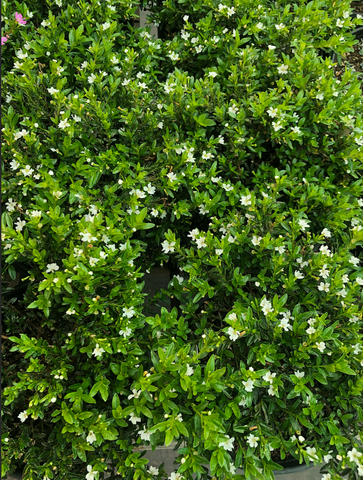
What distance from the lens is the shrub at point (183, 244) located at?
1254 mm

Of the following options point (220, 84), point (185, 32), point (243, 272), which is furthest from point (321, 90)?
point (243, 272)

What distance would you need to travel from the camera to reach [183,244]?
5.86 ft

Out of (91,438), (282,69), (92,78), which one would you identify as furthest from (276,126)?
(91,438)

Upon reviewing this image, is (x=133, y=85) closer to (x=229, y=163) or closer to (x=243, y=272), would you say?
(x=229, y=163)

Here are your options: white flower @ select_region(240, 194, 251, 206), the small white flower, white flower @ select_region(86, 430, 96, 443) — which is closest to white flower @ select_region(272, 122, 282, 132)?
white flower @ select_region(240, 194, 251, 206)

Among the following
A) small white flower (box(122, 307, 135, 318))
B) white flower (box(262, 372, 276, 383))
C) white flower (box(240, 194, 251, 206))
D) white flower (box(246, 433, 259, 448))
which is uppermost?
white flower (box(240, 194, 251, 206))

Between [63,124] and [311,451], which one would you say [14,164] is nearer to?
[63,124]

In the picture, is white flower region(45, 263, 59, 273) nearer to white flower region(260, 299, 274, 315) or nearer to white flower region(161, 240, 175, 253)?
white flower region(161, 240, 175, 253)

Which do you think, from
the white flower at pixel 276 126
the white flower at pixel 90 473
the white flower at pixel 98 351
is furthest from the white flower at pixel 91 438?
the white flower at pixel 276 126

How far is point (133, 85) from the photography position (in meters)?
Answer: 1.61

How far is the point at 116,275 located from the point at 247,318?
509mm

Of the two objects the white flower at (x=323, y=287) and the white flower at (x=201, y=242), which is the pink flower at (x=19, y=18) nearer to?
the white flower at (x=201, y=242)

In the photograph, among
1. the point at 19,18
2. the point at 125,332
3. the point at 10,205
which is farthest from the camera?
the point at 19,18

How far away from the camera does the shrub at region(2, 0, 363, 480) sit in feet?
4.11
